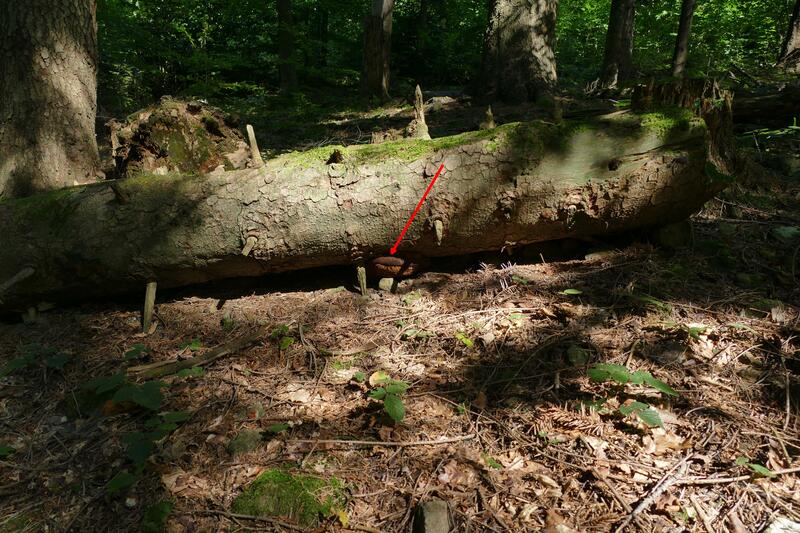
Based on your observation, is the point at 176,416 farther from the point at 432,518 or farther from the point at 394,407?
the point at 432,518

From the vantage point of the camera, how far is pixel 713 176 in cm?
329

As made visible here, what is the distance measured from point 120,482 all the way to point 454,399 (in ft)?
5.55

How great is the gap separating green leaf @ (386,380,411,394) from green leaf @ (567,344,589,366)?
0.97 m

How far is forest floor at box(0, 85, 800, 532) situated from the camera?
2014mm

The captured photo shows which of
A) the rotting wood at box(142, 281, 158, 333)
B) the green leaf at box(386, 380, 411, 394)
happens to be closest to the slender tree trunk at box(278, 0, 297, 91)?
the rotting wood at box(142, 281, 158, 333)

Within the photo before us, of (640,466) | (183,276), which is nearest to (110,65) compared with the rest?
(183,276)

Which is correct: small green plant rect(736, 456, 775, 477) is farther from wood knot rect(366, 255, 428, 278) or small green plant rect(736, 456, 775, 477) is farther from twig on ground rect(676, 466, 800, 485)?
wood knot rect(366, 255, 428, 278)

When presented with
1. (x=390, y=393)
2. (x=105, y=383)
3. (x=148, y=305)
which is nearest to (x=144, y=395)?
(x=105, y=383)

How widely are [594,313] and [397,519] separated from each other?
1.80m

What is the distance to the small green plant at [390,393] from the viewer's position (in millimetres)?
2355

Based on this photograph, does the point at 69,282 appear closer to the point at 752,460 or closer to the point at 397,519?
the point at 397,519

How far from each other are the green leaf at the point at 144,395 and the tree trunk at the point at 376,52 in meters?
8.72

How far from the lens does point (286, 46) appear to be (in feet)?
40.6

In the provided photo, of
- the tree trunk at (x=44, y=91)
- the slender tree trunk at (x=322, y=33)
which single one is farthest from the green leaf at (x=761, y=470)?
the slender tree trunk at (x=322, y=33)
